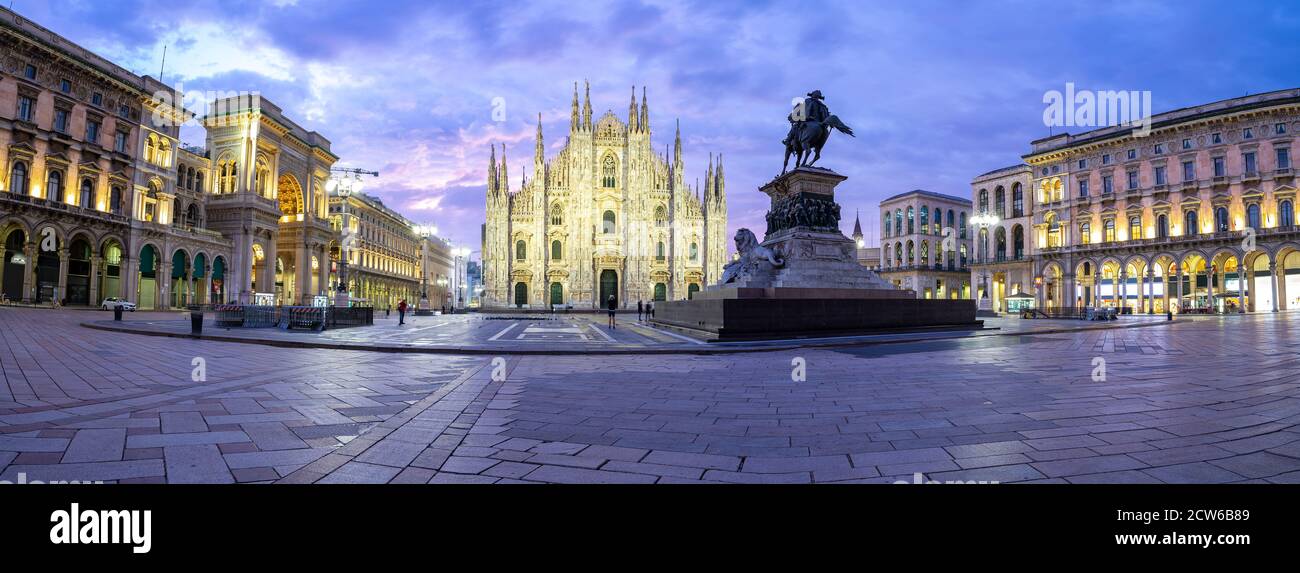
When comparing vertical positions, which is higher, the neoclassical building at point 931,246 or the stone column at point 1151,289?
the neoclassical building at point 931,246

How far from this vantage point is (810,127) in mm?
18438

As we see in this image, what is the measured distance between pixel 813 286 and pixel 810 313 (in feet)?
7.65

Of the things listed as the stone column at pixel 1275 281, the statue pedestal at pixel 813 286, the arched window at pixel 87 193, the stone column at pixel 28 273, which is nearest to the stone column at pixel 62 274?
the stone column at pixel 28 273

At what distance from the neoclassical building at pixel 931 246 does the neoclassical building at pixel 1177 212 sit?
15012mm

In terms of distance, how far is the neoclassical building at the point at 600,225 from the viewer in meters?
60.2

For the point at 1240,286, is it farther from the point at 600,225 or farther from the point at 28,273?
the point at 28,273

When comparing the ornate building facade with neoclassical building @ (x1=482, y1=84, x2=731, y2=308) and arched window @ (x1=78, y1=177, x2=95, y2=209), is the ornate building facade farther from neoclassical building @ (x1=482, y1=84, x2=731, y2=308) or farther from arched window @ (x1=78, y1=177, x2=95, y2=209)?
arched window @ (x1=78, y1=177, x2=95, y2=209)

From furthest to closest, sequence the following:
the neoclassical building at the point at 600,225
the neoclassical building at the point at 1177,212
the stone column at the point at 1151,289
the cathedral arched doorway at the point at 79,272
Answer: the neoclassical building at the point at 600,225 < the stone column at the point at 1151,289 < the neoclassical building at the point at 1177,212 < the cathedral arched doorway at the point at 79,272

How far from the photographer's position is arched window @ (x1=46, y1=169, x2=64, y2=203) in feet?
105

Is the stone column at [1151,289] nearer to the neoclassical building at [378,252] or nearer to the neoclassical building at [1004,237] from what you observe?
the neoclassical building at [1004,237]

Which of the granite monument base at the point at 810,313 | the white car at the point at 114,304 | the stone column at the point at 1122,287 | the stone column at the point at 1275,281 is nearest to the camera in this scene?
the granite monument base at the point at 810,313
